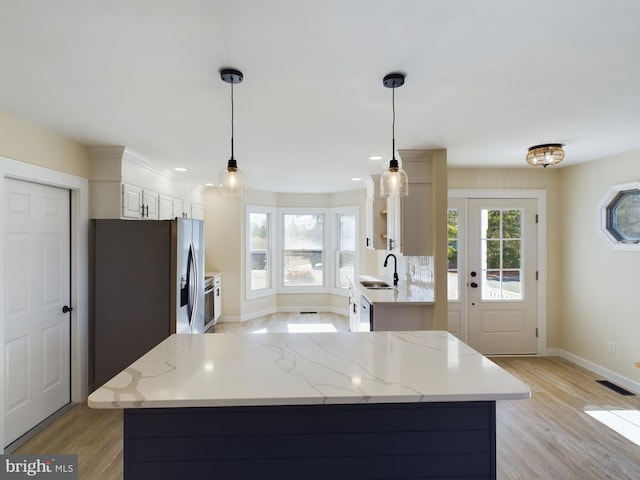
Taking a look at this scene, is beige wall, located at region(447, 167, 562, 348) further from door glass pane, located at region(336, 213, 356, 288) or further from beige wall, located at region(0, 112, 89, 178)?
beige wall, located at region(0, 112, 89, 178)

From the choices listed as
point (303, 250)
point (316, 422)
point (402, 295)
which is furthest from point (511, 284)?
point (316, 422)

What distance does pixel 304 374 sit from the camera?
4.75ft

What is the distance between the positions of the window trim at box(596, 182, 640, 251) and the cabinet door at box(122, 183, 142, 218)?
4888mm

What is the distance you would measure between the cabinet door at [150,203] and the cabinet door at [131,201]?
107 millimetres

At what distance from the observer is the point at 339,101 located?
2.12m

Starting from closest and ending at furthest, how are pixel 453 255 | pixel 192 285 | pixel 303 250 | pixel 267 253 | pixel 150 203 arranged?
1. pixel 192 285
2. pixel 150 203
3. pixel 453 255
4. pixel 267 253
5. pixel 303 250

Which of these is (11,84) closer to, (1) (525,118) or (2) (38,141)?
(2) (38,141)

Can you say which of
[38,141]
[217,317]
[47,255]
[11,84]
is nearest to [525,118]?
[11,84]

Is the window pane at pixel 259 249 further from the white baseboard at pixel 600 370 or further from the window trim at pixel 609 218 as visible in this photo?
the window trim at pixel 609 218

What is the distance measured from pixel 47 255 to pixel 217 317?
9.53 feet

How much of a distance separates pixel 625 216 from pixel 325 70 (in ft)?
11.7

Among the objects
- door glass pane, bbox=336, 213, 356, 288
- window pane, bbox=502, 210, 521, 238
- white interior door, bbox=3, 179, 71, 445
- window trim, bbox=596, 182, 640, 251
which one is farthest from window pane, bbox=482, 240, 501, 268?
white interior door, bbox=3, 179, 71, 445

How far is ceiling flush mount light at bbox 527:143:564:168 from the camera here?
3070 mm

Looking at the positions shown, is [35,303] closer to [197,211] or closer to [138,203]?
[138,203]
